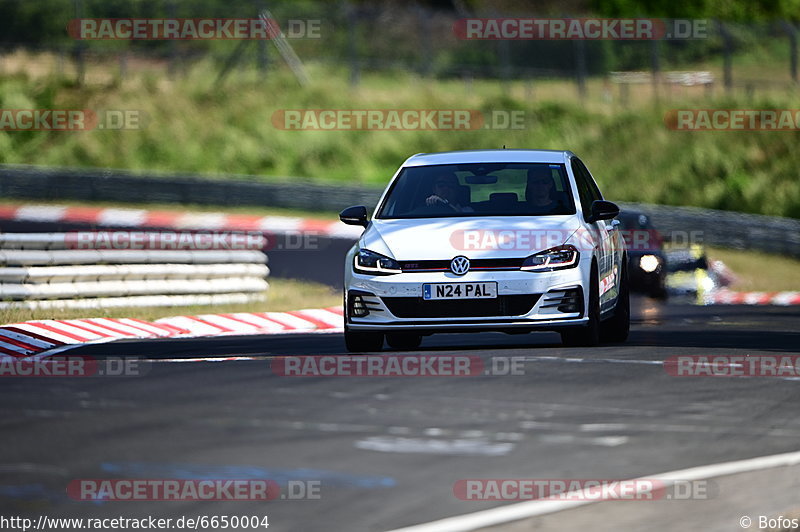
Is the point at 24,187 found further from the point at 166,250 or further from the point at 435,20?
the point at 166,250

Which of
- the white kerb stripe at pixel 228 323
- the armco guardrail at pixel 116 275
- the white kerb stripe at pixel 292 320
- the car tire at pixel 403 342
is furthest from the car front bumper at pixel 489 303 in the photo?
the armco guardrail at pixel 116 275

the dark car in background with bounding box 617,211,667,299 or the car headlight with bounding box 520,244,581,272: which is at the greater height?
the car headlight with bounding box 520,244,581,272

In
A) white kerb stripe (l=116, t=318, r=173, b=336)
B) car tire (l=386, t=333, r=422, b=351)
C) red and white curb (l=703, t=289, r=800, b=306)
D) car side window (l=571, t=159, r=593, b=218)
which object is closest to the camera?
car side window (l=571, t=159, r=593, b=218)

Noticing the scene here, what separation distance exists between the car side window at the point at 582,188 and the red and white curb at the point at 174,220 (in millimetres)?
17219

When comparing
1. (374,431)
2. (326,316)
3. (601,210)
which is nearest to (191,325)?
(326,316)

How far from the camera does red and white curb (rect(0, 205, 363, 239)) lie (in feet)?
99.2

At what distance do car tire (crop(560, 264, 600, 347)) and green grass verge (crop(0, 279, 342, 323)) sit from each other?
6.24 metres

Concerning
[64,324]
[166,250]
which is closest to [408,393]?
[64,324]

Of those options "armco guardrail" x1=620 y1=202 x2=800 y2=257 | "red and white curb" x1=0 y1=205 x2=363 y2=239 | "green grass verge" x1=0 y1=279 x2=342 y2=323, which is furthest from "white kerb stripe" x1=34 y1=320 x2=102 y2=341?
"armco guardrail" x1=620 y1=202 x2=800 y2=257

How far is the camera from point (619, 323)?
1243 centimetres

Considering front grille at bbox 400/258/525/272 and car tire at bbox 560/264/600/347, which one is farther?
car tire at bbox 560/264/600/347

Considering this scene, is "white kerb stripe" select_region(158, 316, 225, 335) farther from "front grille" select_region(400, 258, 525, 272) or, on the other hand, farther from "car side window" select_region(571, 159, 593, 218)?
"front grille" select_region(400, 258, 525, 272)

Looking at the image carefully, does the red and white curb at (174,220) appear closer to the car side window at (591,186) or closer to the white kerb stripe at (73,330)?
the white kerb stripe at (73,330)

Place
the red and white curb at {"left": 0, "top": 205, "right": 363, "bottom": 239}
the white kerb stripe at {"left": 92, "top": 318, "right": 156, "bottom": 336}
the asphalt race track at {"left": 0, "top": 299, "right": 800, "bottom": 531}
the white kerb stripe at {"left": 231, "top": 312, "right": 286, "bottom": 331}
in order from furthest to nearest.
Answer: the red and white curb at {"left": 0, "top": 205, "right": 363, "bottom": 239} → the white kerb stripe at {"left": 231, "top": 312, "right": 286, "bottom": 331} → the white kerb stripe at {"left": 92, "top": 318, "right": 156, "bottom": 336} → the asphalt race track at {"left": 0, "top": 299, "right": 800, "bottom": 531}
